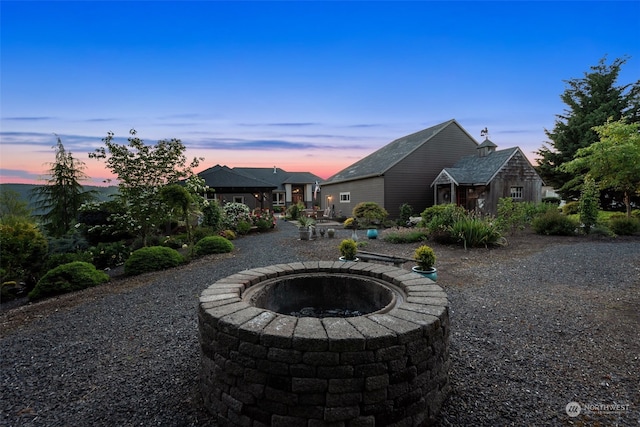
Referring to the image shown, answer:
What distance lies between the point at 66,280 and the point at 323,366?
6.89 meters

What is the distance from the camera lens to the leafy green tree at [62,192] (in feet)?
49.1

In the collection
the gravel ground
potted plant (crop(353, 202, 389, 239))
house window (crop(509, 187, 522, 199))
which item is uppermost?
house window (crop(509, 187, 522, 199))

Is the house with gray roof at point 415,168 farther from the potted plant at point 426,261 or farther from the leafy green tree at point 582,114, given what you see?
the potted plant at point 426,261

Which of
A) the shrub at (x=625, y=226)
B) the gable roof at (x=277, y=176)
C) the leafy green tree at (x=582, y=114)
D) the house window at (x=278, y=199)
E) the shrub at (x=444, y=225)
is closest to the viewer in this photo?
the shrub at (x=444, y=225)

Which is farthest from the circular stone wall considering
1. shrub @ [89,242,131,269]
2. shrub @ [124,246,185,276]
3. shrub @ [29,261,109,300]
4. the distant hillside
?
the distant hillside

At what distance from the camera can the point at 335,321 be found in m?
2.21

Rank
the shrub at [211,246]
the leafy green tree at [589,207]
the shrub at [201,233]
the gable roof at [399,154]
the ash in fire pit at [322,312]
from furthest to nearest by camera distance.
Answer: the gable roof at [399,154] < the shrub at [201,233] < the leafy green tree at [589,207] < the shrub at [211,246] < the ash in fire pit at [322,312]

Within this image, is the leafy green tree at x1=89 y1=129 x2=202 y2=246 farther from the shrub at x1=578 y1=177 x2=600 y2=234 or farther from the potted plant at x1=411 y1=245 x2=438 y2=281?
the shrub at x1=578 y1=177 x2=600 y2=234

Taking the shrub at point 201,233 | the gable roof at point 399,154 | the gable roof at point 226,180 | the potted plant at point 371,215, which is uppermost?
the gable roof at point 399,154

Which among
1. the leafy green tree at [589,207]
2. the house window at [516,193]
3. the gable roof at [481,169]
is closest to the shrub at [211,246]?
the gable roof at [481,169]

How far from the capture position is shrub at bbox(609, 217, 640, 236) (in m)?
10.7

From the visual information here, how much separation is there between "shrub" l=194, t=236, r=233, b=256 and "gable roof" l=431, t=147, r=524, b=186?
1306 cm

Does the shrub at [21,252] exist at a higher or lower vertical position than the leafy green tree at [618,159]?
lower

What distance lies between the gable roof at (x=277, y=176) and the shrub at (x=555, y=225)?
86.7ft
